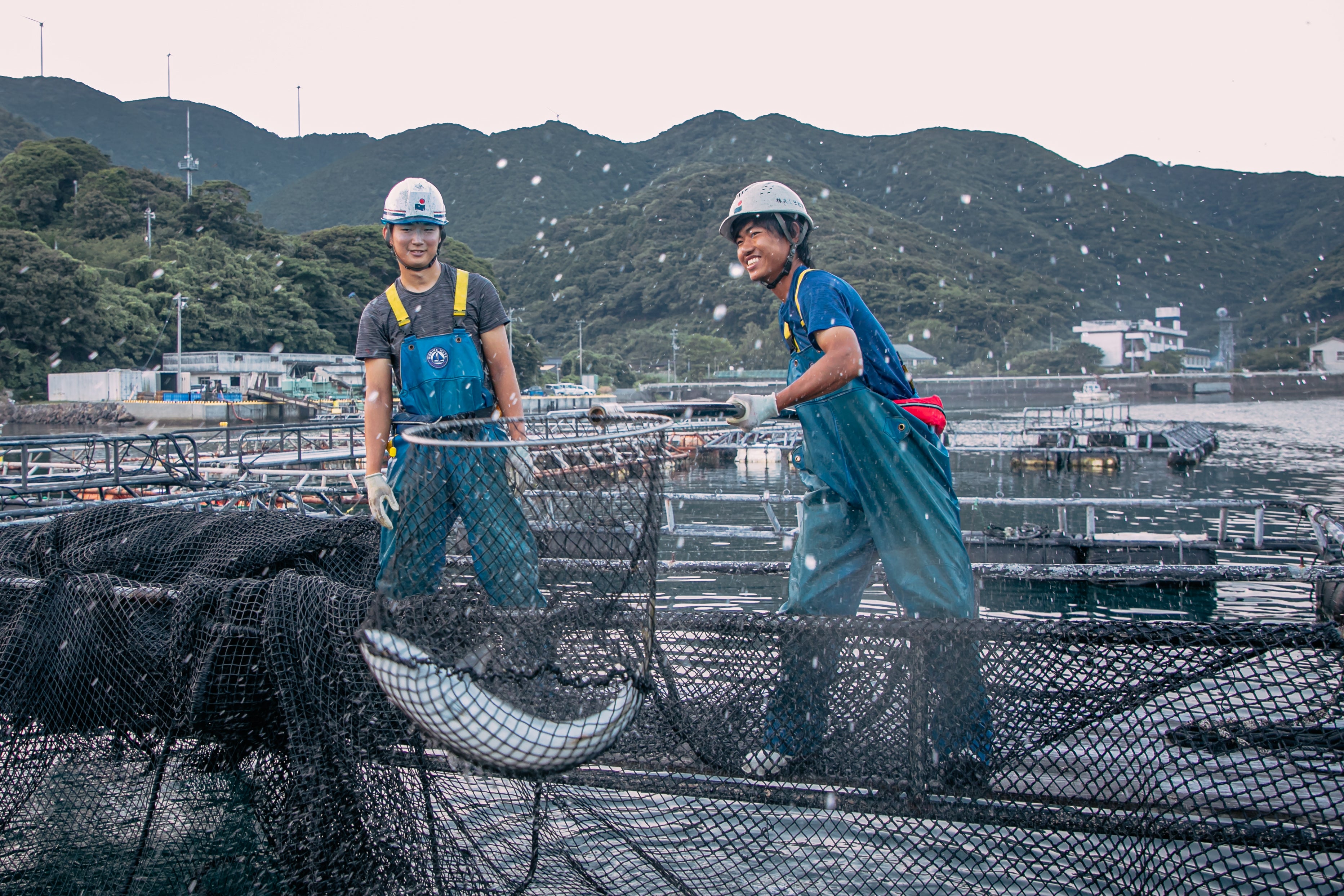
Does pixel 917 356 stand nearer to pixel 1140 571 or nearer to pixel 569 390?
pixel 569 390

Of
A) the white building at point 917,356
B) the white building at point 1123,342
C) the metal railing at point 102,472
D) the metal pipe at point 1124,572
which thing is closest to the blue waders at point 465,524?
the metal pipe at point 1124,572

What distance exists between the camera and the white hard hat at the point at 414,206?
3.14 metres

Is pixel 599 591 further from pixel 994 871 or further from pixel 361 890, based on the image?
pixel 994 871

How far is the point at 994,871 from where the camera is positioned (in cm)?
256

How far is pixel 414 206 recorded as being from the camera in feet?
10.4

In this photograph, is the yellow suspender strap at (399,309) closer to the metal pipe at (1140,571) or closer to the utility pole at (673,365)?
the metal pipe at (1140,571)

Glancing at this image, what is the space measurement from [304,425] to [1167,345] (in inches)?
6790

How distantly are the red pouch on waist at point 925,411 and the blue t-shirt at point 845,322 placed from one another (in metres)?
0.04

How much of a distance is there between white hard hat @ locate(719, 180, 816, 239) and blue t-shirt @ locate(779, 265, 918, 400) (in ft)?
0.62

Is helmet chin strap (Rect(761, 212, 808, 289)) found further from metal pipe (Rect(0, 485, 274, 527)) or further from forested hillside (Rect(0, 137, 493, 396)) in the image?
forested hillside (Rect(0, 137, 493, 396))

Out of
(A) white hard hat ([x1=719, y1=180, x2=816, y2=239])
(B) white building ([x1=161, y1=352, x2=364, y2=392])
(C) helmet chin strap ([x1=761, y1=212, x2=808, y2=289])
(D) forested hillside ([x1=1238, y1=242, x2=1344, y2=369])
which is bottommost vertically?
(C) helmet chin strap ([x1=761, y1=212, x2=808, y2=289])

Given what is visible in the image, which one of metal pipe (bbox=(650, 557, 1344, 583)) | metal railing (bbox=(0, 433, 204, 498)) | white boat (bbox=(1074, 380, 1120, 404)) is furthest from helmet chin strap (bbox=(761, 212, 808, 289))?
white boat (bbox=(1074, 380, 1120, 404))

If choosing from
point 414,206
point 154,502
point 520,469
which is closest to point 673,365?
point 154,502

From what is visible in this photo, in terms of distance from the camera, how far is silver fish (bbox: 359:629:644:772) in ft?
7.18
